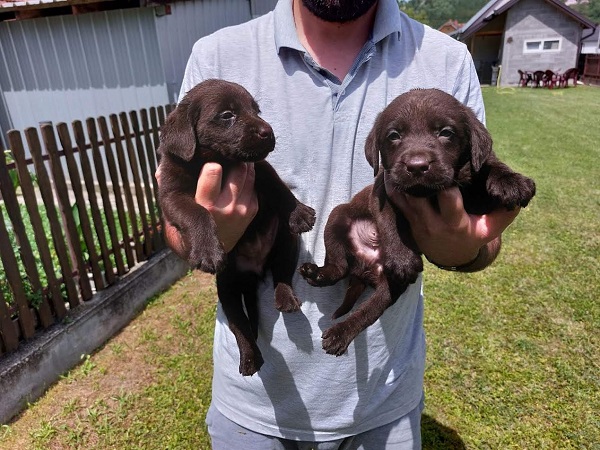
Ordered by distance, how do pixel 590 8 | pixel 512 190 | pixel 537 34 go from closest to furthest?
Answer: pixel 512 190, pixel 537 34, pixel 590 8

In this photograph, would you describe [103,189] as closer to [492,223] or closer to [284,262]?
[284,262]

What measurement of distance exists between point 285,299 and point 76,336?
379 cm

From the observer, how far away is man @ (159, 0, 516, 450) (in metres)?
1.67

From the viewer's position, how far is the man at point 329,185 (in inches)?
65.7

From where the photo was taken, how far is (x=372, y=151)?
1683mm

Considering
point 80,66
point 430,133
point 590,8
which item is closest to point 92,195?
point 430,133

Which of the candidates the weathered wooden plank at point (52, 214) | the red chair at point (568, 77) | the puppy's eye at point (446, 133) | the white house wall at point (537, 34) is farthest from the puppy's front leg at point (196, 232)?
the white house wall at point (537, 34)

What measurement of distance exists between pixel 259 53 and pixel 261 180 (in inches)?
17.8

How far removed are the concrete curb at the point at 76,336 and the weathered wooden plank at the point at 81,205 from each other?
225 millimetres

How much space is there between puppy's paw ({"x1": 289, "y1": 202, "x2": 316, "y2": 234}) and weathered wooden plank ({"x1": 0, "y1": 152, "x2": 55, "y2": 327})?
138 inches

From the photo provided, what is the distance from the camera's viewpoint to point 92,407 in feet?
14.3

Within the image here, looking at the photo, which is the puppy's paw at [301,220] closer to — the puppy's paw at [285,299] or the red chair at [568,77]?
the puppy's paw at [285,299]

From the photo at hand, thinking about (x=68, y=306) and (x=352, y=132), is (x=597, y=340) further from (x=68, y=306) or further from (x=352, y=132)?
(x=68, y=306)

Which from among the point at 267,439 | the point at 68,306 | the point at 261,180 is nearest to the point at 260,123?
the point at 261,180
